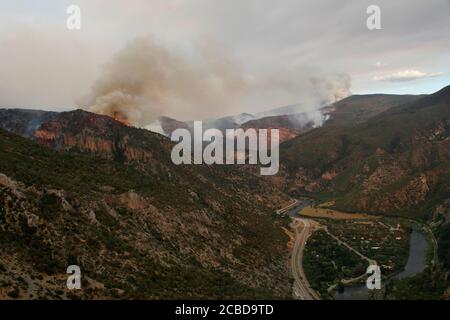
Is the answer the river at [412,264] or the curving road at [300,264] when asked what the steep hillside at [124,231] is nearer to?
the curving road at [300,264]

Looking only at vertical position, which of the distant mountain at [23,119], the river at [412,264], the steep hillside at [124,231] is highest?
the distant mountain at [23,119]

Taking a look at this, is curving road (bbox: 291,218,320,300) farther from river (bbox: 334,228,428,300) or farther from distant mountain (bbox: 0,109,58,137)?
distant mountain (bbox: 0,109,58,137)

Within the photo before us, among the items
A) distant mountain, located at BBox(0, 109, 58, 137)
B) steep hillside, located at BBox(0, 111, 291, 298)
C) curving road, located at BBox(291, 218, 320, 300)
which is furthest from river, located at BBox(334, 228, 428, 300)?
distant mountain, located at BBox(0, 109, 58, 137)

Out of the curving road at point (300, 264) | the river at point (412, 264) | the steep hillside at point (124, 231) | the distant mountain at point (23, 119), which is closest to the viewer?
the steep hillside at point (124, 231)

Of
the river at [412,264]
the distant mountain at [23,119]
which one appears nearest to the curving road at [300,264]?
the river at [412,264]

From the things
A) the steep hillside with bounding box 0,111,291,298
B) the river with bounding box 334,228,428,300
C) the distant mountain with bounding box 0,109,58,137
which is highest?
the distant mountain with bounding box 0,109,58,137

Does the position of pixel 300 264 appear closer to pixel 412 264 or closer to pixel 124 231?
pixel 412 264
